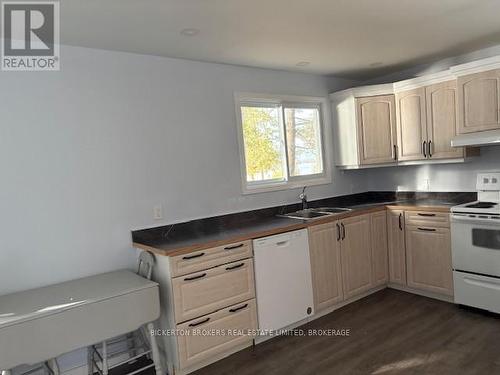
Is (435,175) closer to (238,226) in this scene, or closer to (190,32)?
(238,226)

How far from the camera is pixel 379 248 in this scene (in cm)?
386

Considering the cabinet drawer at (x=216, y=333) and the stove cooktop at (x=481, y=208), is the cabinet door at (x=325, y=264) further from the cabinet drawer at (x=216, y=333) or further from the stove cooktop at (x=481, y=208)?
the stove cooktop at (x=481, y=208)

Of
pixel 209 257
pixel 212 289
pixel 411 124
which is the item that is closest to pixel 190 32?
pixel 209 257

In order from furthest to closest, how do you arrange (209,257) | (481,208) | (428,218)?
(428,218) → (481,208) → (209,257)

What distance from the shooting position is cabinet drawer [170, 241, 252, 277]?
98.4 inches

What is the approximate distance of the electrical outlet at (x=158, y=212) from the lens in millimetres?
2995

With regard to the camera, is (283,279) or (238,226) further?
(238,226)

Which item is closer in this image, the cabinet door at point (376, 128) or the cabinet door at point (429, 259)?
the cabinet door at point (429, 259)

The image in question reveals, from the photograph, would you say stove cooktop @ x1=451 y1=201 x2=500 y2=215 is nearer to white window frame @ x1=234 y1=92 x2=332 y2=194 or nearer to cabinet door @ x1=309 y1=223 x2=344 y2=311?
cabinet door @ x1=309 y1=223 x2=344 y2=311

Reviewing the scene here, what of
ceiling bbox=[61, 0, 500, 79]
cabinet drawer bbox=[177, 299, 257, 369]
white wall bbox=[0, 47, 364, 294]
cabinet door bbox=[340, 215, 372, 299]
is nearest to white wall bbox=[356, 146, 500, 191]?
cabinet door bbox=[340, 215, 372, 299]

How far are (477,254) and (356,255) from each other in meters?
1.05

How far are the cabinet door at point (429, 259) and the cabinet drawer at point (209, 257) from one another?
6.12 ft

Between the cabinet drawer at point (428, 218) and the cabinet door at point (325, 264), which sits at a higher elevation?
the cabinet drawer at point (428, 218)

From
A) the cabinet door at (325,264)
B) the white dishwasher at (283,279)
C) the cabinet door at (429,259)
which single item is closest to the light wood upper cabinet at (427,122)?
the cabinet door at (429,259)
